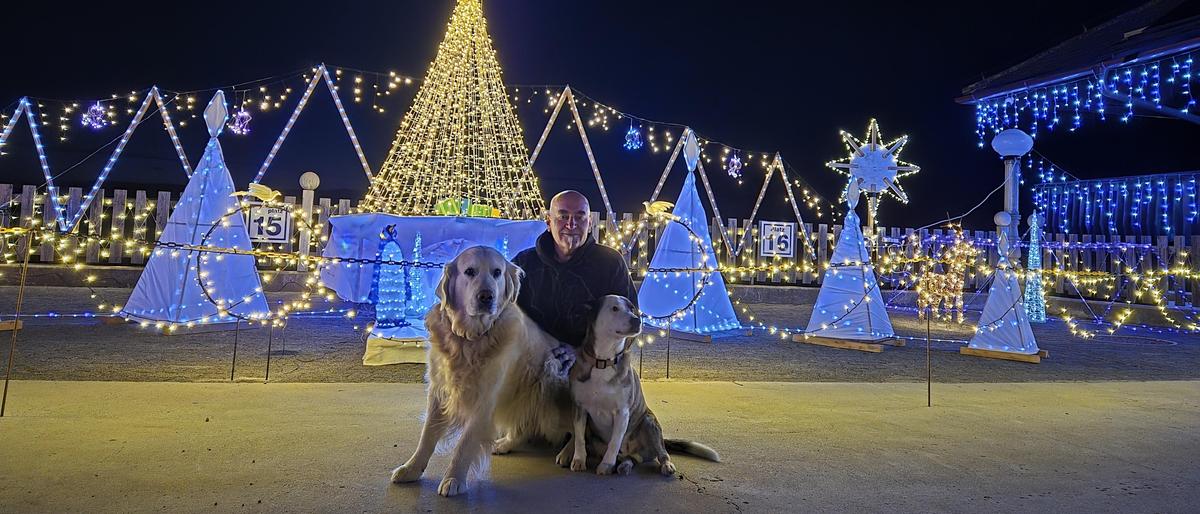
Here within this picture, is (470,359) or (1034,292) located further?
(1034,292)

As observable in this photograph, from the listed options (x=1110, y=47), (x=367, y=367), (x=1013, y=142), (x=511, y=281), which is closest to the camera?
(x=511, y=281)

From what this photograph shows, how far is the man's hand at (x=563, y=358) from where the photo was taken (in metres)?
2.38

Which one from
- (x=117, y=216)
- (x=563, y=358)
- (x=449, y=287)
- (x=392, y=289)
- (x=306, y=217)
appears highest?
(x=306, y=217)

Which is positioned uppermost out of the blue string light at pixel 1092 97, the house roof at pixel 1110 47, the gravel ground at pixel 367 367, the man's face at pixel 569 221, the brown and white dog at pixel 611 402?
the house roof at pixel 1110 47

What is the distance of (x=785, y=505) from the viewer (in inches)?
79.4

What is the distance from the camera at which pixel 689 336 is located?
278 inches

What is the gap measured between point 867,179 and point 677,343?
3386mm

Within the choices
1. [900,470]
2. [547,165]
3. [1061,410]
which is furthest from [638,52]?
[900,470]

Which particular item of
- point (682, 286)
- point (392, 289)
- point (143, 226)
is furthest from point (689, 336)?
point (143, 226)

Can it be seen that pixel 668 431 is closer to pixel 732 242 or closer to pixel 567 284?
pixel 567 284

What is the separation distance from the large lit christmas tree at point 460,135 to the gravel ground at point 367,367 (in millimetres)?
1807

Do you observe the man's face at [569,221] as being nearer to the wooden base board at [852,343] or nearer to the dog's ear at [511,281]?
the dog's ear at [511,281]

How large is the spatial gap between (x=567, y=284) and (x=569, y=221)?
279mm

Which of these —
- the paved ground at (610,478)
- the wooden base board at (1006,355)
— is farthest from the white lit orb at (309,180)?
the wooden base board at (1006,355)
